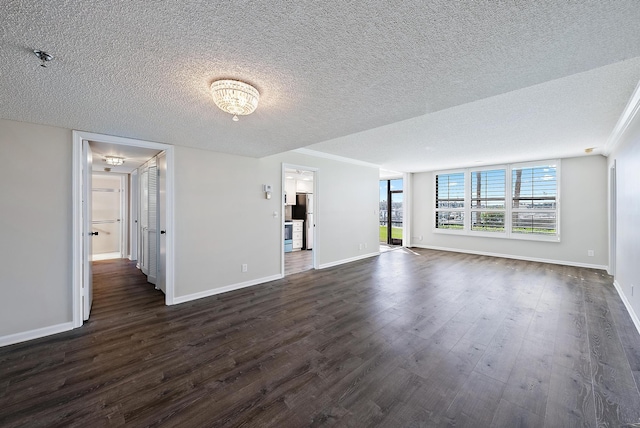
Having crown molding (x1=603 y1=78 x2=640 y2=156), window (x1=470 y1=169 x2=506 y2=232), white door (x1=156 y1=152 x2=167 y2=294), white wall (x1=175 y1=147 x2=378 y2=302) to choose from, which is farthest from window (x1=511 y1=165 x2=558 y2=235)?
white door (x1=156 y1=152 x2=167 y2=294)

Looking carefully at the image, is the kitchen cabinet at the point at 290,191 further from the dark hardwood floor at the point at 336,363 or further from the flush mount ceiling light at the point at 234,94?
the flush mount ceiling light at the point at 234,94

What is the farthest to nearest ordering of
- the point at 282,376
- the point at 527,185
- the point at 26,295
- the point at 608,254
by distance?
1. the point at 527,185
2. the point at 608,254
3. the point at 26,295
4. the point at 282,376

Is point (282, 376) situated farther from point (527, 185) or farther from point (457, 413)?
point (527, 185)

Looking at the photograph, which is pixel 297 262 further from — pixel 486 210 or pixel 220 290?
pixel 486 210

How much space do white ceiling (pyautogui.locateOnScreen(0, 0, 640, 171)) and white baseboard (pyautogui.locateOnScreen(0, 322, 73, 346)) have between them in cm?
218

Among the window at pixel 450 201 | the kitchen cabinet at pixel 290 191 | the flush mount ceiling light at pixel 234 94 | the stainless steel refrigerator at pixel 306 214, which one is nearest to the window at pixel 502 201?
the window at pixel 450 201

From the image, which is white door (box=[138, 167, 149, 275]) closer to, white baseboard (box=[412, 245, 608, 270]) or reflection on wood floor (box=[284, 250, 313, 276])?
reflection on wood floor (box=[284, 250, 313, 276])

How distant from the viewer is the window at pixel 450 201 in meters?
7.41

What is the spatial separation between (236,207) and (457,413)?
367 centimetres

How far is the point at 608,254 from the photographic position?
510 centimetres

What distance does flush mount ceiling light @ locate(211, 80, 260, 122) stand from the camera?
175 cm

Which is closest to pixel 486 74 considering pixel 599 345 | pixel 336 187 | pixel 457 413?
pixel 457 413

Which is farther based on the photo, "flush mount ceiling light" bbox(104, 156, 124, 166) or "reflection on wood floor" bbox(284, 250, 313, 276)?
"reflection on wood floor" bbox(284, 250, 313, 276)

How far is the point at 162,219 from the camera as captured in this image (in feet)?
12.4
